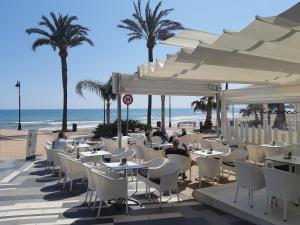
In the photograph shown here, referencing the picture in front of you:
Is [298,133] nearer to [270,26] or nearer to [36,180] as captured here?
[270,26]

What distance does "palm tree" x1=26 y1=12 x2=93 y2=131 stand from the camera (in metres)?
25.1

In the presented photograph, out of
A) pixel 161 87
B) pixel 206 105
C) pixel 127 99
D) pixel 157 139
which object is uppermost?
pixel 161 87

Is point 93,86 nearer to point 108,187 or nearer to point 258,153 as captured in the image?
point 258,153

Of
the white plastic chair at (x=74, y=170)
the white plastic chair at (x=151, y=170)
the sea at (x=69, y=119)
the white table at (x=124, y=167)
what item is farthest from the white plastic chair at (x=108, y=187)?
the sea at (x=69, y=119)

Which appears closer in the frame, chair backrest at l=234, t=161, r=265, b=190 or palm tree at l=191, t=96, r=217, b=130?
chair backrest at l=234, t=161, r=265, b=190

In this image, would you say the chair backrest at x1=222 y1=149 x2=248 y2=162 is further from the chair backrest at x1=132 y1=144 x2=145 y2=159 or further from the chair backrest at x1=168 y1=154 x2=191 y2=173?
the chair backrest at x1=132 y1=144 x2=145 y2=159

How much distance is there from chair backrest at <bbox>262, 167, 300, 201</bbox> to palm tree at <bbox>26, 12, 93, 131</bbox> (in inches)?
896

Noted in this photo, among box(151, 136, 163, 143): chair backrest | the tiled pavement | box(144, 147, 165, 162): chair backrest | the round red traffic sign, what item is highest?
the round red traffic sign

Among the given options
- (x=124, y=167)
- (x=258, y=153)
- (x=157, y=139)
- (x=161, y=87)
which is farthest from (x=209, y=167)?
(x=161, y=87)

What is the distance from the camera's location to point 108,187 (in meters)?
5.49

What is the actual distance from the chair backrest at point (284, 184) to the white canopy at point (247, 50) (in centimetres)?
193

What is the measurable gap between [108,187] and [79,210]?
2.75 ft

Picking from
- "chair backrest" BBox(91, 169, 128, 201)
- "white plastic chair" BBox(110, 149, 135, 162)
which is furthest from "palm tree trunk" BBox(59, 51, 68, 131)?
"chair backrest" BBox(91, 169, 128, 201)

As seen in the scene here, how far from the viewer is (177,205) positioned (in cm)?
609
